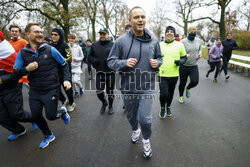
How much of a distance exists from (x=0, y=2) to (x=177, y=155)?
1537 centimetres

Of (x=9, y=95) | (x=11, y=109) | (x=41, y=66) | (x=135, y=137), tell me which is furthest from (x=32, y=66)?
(x=135, y=137)

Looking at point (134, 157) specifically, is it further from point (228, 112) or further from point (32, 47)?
point (228, 112)

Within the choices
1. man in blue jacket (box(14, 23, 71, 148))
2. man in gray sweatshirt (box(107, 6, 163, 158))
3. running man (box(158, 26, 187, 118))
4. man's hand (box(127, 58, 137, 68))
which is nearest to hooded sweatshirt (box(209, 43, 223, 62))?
running man (box(158, 26, 187, 118))

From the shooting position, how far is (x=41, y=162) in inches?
94.8

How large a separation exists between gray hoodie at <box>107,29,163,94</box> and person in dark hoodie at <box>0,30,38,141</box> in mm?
1822

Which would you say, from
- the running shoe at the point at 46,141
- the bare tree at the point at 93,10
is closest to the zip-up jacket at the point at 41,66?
the running shoe at the point at 46,141

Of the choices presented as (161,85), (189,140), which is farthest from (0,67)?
(189,140)

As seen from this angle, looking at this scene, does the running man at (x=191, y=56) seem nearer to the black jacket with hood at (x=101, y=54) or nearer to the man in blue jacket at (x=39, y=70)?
the black jacket with hood at (x=101, y=54)

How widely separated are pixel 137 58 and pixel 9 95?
2.39 metres

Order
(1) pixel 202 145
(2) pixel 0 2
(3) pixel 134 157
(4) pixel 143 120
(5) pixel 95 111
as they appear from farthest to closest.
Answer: (2) pixel 0 2 → (5) pixel 95 111 → (1) pixel 202 145 → (3) pixel 134 157 → (4) pixel 143 120

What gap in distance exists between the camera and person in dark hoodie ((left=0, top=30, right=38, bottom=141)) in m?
2.60

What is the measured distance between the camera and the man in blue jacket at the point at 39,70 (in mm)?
2398

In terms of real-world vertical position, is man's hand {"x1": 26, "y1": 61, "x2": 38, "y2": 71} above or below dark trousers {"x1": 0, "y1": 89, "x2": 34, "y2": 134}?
above

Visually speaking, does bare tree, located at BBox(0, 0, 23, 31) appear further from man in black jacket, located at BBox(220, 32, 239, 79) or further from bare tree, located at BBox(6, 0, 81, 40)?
man in black jacket, located at BBox(220, 32, 239, 79)
